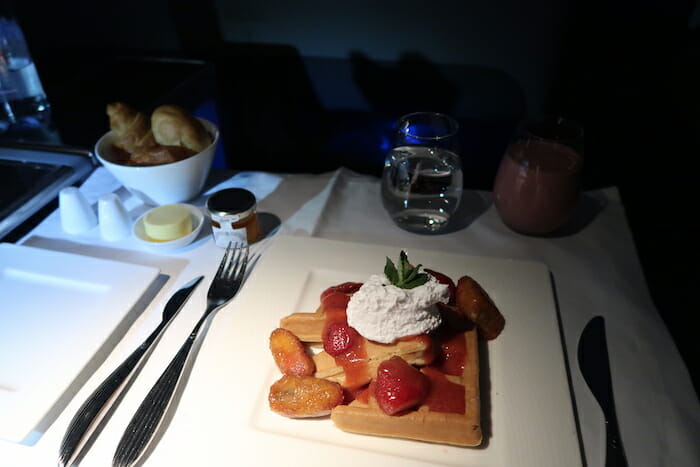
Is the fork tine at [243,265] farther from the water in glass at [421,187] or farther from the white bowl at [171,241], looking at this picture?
the water in glass at [421,187]

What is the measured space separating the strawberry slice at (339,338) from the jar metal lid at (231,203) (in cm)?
39

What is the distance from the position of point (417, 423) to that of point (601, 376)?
36 cm

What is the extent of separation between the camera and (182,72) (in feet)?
6.36

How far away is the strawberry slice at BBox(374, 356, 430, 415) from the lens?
70cm

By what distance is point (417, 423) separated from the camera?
0.70 meters

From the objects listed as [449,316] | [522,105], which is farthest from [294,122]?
[449,316]

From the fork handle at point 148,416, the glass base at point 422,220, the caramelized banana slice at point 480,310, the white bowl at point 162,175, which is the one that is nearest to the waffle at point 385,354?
the caramelized banana slice at point 480,310

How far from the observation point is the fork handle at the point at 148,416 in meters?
0.71

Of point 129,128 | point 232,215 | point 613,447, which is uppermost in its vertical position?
point 129,128

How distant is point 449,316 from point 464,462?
0.78 ft

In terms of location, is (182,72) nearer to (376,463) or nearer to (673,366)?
(376,463)

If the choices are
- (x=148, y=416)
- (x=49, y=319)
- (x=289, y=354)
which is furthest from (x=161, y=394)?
(x=49, y=319)

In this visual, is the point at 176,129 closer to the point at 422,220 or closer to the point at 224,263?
the point at 224,263

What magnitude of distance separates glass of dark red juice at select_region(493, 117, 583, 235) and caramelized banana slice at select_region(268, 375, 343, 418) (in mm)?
622
